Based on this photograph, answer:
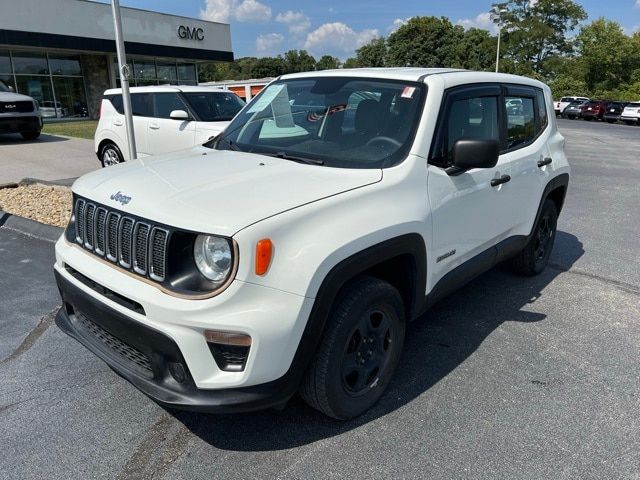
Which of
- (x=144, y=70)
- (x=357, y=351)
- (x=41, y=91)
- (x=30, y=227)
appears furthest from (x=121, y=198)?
(x=144, y=70)

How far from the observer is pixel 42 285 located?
4.77 m

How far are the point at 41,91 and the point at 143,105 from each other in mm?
18874

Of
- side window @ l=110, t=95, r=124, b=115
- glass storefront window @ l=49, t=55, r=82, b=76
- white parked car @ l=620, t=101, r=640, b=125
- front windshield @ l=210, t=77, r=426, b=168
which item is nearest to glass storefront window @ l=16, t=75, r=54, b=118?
glass storefront window @ l=49, t=55, r=82, b=76

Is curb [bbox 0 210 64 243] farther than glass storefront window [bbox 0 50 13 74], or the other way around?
glass storefront window [bbox 0 50 13 74]

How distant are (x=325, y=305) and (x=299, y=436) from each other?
813mm

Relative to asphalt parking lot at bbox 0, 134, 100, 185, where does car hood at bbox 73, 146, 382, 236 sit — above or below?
above

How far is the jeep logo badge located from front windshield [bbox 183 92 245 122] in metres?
6.71

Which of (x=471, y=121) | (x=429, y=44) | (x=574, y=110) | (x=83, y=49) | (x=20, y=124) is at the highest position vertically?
(x=429, y=44)

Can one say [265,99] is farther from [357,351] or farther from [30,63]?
[30,63]

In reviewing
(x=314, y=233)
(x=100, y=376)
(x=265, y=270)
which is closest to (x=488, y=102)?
(x=314, y=233)

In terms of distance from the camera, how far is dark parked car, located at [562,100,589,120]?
39156mm

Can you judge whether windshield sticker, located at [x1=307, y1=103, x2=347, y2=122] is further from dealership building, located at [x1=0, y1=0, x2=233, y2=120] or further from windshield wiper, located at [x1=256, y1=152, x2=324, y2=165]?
dealership building, located at [x1=0, y1=0, x2=233, y2=120]

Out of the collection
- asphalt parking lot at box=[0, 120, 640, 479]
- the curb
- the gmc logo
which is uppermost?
the gmc logo

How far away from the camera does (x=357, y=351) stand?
279 cm
